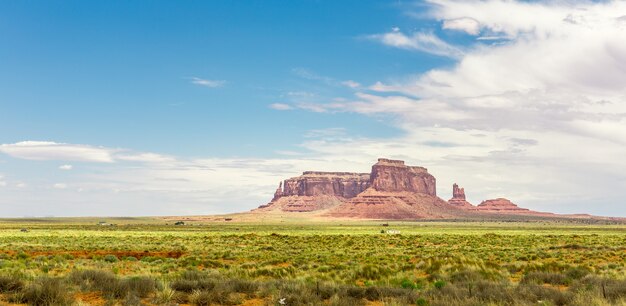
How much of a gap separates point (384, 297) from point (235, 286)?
450 cm

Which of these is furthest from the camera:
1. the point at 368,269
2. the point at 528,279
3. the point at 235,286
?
the point at 368,269

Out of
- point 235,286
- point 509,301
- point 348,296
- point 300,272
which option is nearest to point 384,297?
point 348,296

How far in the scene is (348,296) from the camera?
47.0 ft

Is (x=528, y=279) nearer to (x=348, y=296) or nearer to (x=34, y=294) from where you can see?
(x=348, y=296)

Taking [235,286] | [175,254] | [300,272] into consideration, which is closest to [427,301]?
[235,286]

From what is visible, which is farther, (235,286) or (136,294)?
(235,286)

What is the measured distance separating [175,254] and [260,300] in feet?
78.5

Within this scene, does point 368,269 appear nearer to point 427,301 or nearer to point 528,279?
point 528,279

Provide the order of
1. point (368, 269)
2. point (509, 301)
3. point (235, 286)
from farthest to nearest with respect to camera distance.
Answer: point (368, 269) → point (235, 286) → point (509, 301)

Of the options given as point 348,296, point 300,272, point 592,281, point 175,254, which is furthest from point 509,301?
point 175,254

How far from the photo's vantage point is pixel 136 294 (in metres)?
13.9

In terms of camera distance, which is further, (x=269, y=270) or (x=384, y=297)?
(x=269, y=270)

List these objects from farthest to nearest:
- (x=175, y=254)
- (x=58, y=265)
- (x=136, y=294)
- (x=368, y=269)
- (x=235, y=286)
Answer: (x=175, y=254)
(x=58, y=265)
(x=368, y=269)
(x=235, y=286)
(x=136, y=294)

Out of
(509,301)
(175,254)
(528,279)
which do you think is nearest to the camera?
(509,301)
